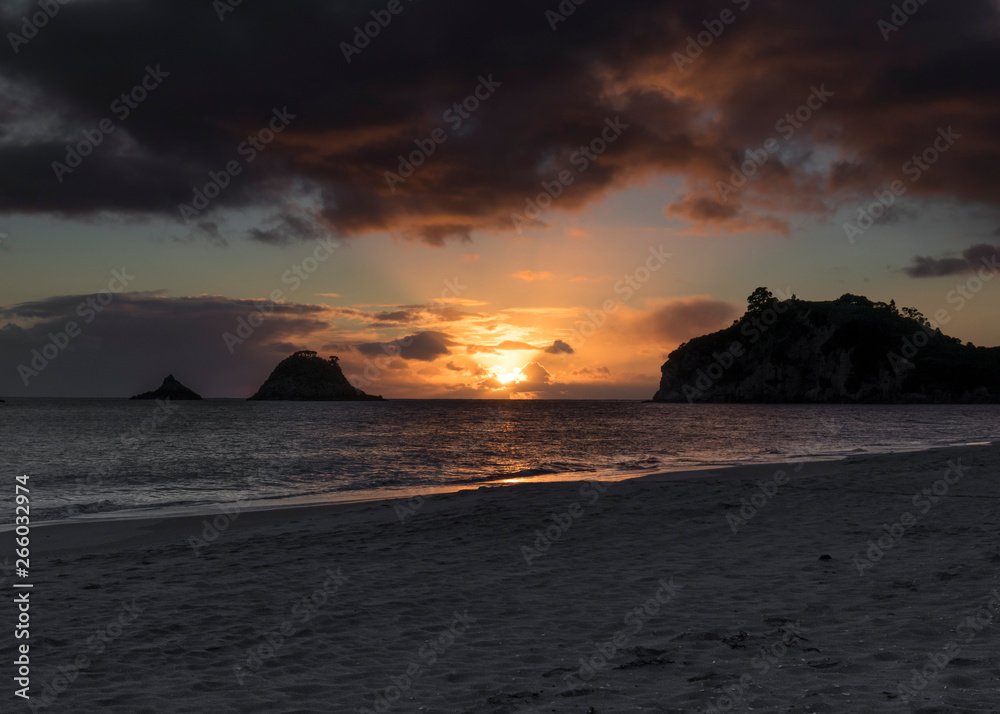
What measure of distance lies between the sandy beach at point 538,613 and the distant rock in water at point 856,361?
185 meters

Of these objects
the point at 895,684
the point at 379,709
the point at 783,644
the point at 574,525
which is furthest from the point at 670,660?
the point at 574,525

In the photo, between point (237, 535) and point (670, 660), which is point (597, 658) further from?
point (237, 535)

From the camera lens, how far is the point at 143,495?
24.3 meters

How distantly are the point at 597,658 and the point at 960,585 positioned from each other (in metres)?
5.33

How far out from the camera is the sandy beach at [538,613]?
561 cm

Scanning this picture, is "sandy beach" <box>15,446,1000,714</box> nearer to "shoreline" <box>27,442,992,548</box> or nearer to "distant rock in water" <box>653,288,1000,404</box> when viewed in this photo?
"shoreline" <box>27,442,992,548</box>

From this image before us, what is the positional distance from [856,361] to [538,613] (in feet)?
645

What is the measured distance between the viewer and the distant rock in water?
17288cm

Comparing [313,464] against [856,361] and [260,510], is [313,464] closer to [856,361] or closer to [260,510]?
[260,510]

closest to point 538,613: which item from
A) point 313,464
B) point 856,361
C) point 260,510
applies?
point 260,510

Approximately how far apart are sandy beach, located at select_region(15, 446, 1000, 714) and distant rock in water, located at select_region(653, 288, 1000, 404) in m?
185

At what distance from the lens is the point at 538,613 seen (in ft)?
26.4

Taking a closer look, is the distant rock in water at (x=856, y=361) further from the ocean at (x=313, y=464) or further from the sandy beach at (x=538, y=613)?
the sandy beach at (x=538, y=613)

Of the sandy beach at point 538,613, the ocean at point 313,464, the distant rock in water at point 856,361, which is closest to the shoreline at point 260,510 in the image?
the ocean at point 313,464
